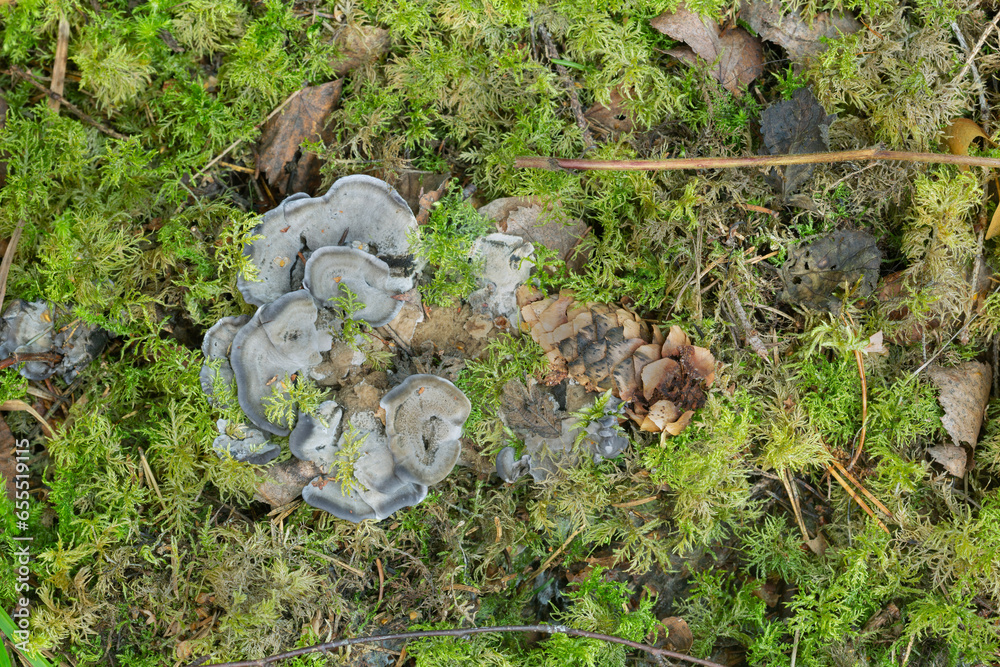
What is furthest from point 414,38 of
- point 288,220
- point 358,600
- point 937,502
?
point 937,502

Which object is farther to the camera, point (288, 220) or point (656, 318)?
point (656, 318)

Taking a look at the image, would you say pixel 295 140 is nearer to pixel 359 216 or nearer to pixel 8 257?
pixel 359 216

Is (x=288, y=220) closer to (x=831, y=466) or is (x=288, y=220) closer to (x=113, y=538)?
(x=113, y=538)

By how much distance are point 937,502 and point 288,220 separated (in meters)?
3.72

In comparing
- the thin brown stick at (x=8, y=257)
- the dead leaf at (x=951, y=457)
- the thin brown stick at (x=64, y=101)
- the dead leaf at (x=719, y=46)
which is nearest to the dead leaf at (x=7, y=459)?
the thin brown stick at (x=8, y=257)

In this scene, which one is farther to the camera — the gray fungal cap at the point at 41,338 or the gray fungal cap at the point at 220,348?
the gray fungal cap at the point at 41,338

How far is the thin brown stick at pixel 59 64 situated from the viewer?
339cm

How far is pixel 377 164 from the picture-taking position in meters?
3.39

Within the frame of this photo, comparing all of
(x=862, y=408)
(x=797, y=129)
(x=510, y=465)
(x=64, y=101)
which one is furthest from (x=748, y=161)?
(x=64, y=101)

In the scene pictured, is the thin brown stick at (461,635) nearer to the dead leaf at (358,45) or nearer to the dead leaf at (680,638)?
the dead leaf at (680,638)

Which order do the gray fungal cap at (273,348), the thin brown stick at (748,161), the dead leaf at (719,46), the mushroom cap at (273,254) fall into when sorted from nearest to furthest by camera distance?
the gray fungal cap at (273,348)
the mushroom cap at (273,254)
the thin brown stick at (748,161)
the dead leaf at (719,46)

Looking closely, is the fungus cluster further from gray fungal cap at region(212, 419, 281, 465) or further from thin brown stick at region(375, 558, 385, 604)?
thin brown stick at region(375, 558, 385, 604)

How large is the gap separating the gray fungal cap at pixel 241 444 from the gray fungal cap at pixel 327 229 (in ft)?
2.08

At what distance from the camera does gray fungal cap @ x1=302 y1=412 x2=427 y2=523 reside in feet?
10.4
